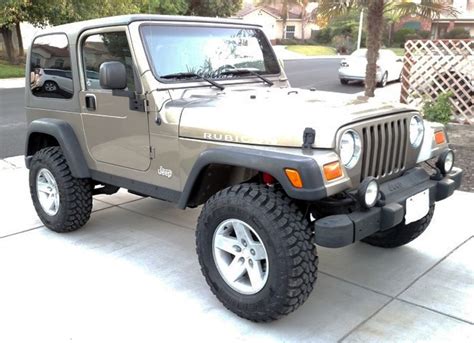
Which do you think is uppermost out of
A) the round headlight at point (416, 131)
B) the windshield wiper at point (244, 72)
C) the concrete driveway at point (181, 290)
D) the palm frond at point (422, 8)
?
the palm frond at point (422, 8)

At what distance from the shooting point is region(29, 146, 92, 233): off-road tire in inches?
169

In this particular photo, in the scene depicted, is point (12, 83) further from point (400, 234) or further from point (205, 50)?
point (400, 234)

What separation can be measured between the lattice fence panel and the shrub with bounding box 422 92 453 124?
897 mm

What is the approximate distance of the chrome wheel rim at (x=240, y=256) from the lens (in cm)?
299

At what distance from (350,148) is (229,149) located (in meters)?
0.71

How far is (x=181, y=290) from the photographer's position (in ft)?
11.6

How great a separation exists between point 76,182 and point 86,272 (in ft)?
2.88

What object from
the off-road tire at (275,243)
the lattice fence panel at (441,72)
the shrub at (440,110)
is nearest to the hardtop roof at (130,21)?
the off-road tire at (275,243)

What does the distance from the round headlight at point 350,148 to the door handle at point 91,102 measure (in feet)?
7.00

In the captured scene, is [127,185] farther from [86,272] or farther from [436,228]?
[436,228]

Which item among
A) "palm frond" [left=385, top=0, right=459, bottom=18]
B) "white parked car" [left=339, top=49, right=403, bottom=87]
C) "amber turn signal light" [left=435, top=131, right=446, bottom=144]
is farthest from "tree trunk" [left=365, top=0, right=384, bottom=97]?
"white parked car" [left=339, top=49, right=403, bottom=87]

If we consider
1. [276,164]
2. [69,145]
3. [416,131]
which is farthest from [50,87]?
[416,131]

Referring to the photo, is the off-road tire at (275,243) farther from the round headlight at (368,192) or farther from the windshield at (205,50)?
the windshield at (205,50)

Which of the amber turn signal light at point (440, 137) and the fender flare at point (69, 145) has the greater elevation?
the amber turn signal light at point (440, 137)
